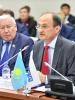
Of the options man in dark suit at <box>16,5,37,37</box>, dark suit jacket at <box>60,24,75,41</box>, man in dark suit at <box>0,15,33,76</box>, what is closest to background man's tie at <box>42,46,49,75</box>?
man in dark suit at <box>0,15,33,76</box>

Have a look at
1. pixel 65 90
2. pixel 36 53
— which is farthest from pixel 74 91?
pixel 36 53

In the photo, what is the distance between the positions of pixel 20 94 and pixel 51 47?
3.07 ft

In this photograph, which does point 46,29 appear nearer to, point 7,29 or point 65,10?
point 7,29

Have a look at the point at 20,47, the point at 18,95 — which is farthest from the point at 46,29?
the point at 18,95

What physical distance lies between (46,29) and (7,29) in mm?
671

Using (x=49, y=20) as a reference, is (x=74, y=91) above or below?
below

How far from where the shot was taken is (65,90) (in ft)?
8.16

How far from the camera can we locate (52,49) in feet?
11.0

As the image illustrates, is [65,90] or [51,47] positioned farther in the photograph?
[51,47]

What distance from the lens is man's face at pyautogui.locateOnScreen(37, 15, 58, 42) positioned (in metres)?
3.33

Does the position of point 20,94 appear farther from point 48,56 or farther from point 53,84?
point 48,56

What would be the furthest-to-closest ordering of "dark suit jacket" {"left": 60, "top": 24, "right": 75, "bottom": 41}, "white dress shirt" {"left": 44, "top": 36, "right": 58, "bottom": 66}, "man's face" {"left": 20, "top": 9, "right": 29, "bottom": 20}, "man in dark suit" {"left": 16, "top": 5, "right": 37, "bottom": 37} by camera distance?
"man's face" {"left": 20, "top": 9, "right": 29, "bottom": 20}, "man in dark suit" {"left": 16, "top": 5, "right": 37, "bottom": 37}, "dark suit jacket" {"left": 60, "top": 24, "right": 75, "bottom": 41}, "white dress shirt" {"left": 44, "top": 36, "right": 58, "bottom": 66}

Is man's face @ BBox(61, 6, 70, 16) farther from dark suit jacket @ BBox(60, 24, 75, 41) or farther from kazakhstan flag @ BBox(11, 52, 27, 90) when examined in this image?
kazakhstan flag @ BBox(11, 52, 27, 90)

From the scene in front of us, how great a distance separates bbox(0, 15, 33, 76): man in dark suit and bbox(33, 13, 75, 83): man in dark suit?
39 centimetres
